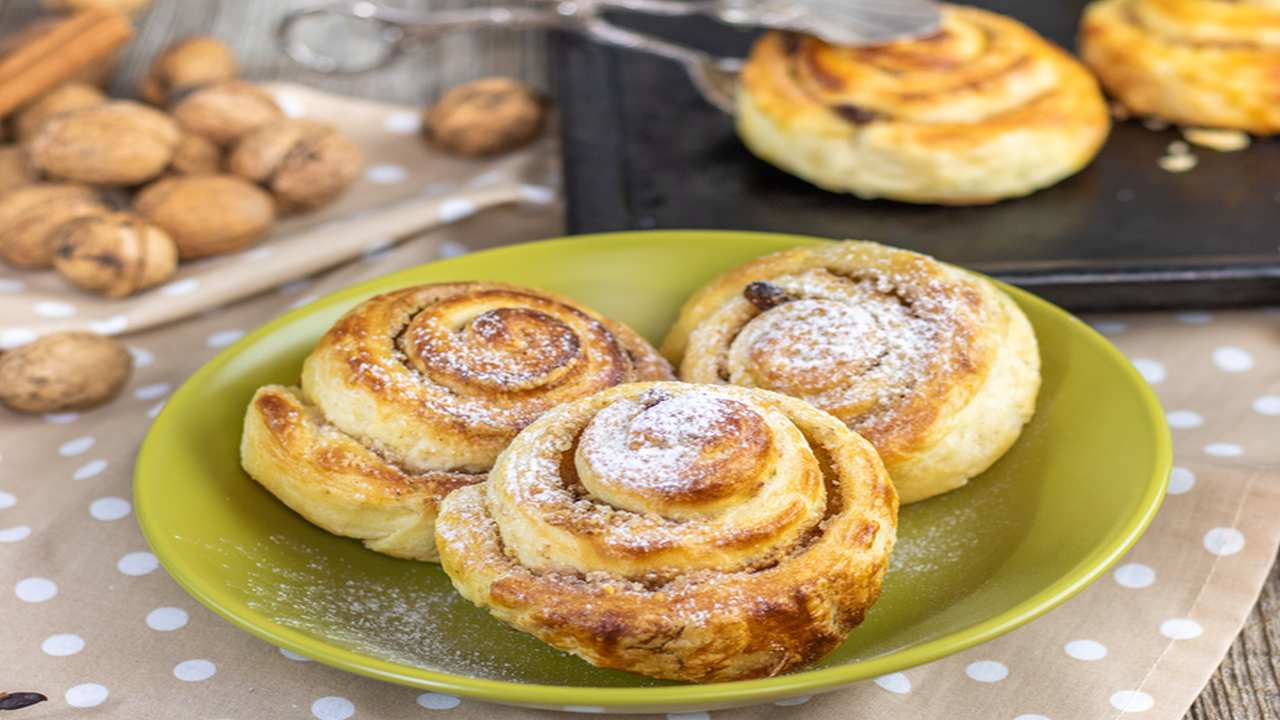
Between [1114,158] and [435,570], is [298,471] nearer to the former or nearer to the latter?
[435,570]

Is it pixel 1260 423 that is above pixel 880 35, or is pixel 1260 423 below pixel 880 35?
below

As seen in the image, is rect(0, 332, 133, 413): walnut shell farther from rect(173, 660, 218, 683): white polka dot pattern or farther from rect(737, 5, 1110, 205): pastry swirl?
rect(737, 5, 1110, 205): pastry swirl

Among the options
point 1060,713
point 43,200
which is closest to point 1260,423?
point 1060,713

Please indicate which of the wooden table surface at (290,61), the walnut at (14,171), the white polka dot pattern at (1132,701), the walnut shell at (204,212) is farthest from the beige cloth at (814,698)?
the wooden table surface at (290,61)

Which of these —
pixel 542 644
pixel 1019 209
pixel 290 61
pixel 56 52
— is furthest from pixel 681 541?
pixel 290 61

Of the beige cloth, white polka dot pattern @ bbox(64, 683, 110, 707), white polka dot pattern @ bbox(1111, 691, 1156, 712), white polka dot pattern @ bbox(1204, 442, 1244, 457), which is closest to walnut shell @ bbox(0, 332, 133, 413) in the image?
the beige cloth

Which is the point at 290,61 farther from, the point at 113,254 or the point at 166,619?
the point at 166,619
